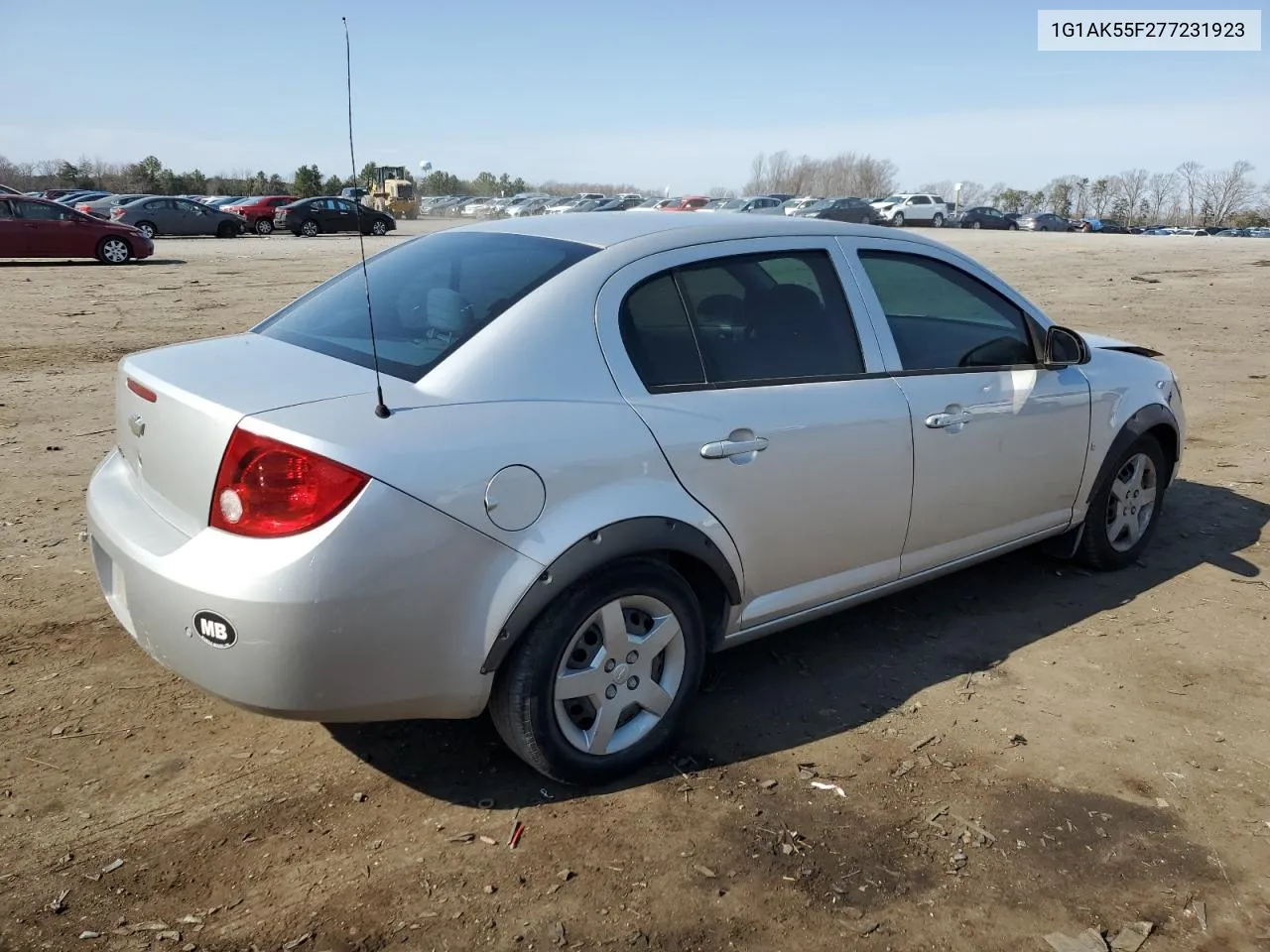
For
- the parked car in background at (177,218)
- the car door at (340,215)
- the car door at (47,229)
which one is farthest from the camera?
the car door at (340,215)

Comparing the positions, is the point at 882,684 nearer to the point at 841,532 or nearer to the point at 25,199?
the point at 841,532

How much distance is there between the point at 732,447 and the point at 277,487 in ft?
4.49

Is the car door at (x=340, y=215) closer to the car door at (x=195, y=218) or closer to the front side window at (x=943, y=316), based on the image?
the car door at (x=195, y=218)

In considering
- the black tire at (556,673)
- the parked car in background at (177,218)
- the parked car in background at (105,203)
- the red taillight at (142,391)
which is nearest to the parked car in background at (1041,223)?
the parked car in background at (177,218)

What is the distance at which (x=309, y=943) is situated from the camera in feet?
8.15

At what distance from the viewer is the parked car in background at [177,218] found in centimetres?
3164

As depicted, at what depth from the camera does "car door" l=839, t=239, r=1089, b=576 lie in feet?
12.5

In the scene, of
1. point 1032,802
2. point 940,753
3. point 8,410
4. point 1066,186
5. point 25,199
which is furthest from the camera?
point 1066,186

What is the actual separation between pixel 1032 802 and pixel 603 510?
1614 mm

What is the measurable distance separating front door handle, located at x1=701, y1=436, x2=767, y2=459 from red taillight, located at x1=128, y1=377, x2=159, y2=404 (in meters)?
1.63

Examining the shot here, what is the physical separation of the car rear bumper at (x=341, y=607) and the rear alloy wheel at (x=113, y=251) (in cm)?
2104

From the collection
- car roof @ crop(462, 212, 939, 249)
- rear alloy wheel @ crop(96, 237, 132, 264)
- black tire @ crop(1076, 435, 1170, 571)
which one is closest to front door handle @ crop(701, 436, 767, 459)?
car roof @ crop(462, 212, 939, 249)

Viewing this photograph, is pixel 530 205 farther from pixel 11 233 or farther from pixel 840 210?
pixel 11 233

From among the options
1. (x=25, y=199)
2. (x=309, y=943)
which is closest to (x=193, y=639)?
(x=309, y=943)
